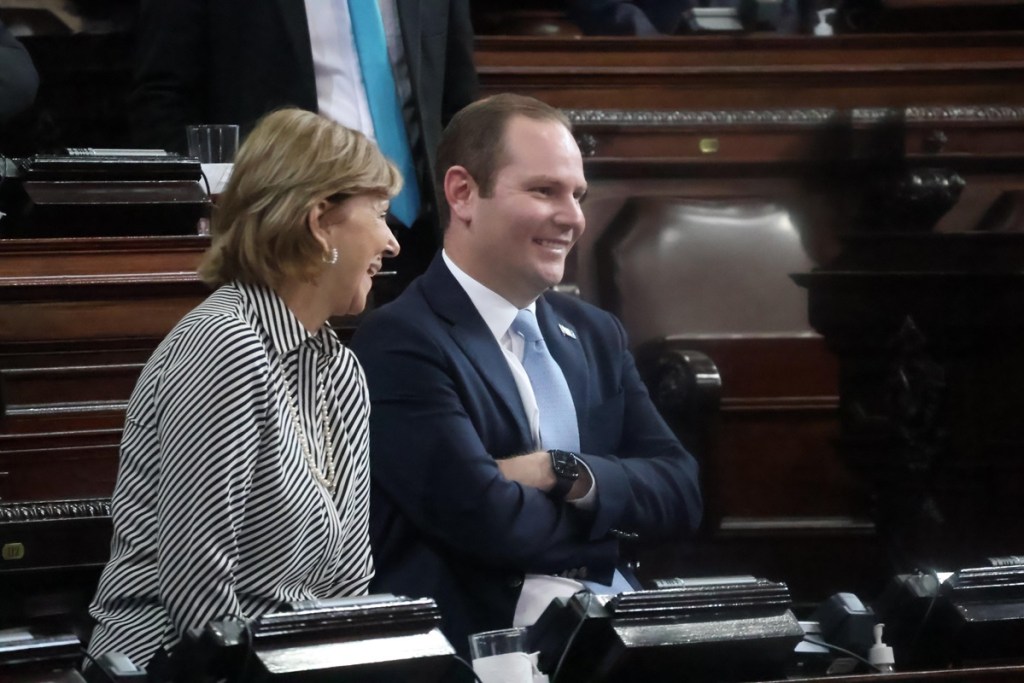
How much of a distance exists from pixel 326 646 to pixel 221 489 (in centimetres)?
32

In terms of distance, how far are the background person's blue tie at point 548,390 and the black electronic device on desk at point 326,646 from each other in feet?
2.50

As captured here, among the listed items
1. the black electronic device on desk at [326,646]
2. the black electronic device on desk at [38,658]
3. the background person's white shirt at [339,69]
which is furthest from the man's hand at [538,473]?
the background person's white shirt at [339,69]

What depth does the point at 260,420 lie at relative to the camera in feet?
6.00

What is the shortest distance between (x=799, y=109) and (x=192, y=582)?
2241 millimetres

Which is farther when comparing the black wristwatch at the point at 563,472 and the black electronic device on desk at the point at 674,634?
the black wristwatch at the point at 563,472

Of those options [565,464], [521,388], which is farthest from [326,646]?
[521,388]

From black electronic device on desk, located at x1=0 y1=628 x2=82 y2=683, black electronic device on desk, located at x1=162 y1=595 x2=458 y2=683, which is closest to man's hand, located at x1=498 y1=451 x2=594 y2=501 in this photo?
black electronic device on desk, located at x1=162 y1=595 x2=458 y2=683

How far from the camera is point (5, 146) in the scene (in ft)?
12.2

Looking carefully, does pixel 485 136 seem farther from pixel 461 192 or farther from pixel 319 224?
pixel 319 224

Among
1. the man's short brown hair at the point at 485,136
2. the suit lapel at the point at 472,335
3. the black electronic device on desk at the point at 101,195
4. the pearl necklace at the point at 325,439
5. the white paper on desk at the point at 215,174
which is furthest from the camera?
the white paper on desk at the point at 215,174

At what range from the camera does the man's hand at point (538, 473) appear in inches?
86.2

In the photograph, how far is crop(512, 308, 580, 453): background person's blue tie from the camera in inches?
91.1

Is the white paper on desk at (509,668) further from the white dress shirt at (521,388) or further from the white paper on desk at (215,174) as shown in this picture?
the white paper on desk at (215,174)

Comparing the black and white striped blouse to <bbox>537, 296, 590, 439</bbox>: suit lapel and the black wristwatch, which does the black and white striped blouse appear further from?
<bbox>537, 296, 590, 439</bbox>: suit lapel
